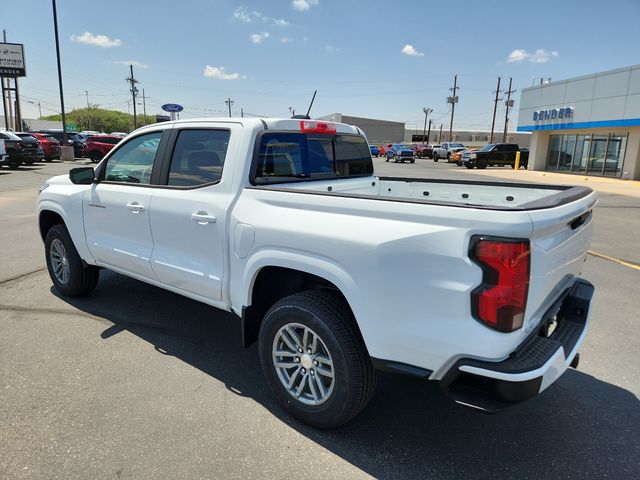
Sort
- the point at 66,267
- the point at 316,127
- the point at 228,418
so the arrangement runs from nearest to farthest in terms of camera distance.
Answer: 1. the point at 228,418
2. the point at 316,127
3. the point at 66,267

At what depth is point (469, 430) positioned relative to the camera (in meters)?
2.84

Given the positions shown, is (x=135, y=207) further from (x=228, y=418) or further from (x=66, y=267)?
(x=228, y=418)

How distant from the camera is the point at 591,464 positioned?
2535 millimetres

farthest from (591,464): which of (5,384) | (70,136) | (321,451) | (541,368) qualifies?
(70,136)

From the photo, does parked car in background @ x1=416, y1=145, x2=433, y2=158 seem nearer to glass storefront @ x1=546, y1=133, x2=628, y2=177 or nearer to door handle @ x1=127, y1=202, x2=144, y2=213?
glass storefront @ x1=546, y1=133, x2=628, y2=177

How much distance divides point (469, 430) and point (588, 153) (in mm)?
30828

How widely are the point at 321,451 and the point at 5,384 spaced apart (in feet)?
7.70

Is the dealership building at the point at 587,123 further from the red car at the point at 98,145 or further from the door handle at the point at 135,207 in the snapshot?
the door handle at the point at 135,207

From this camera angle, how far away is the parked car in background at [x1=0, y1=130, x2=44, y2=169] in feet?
71.6

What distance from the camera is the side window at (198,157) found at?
3395 mm

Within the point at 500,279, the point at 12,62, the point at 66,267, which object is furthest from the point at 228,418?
the point at 12,62

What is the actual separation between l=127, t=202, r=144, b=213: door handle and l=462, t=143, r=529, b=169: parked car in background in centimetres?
3413

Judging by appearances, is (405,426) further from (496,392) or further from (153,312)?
(153,312)

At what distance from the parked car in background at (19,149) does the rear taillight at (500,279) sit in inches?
985
